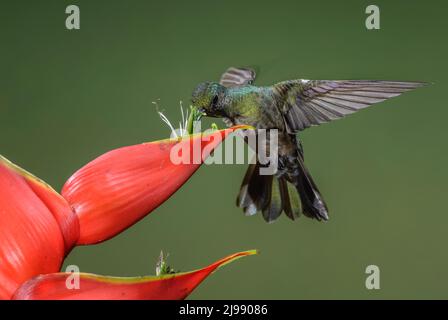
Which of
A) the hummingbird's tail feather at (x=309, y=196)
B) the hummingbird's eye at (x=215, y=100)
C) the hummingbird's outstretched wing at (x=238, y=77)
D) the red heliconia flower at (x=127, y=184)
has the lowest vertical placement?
the hummingbird's tail feather at (x=309, y=196)

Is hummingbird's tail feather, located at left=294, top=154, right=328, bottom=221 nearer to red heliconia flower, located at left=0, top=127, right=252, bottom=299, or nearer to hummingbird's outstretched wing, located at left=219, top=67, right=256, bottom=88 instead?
hummingbird's outstretched wing, located at left=219, top=67, right=256, bottom=88

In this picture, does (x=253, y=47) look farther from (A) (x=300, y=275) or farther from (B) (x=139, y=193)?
(B) (x=139, y=193)

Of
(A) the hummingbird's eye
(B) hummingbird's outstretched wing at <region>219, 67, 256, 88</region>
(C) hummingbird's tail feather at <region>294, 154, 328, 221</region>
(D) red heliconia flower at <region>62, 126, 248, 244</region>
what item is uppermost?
(B) hummingbird's outstretched wing at <region>219, 67, 256, 88</region>

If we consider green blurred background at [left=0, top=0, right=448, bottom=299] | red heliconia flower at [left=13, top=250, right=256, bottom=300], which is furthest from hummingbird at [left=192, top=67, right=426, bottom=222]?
green blurred background at [left=0, top=0, right=448, bottom=299]

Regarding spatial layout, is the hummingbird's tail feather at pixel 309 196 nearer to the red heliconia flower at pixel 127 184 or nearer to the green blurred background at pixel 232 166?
the red heliconia flower at pixel 127 184

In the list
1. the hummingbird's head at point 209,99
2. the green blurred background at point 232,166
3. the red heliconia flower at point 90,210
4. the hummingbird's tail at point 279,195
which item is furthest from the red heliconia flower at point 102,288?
the green blurred background at point 232,166

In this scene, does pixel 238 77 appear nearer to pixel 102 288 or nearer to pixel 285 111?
pixel 285 111

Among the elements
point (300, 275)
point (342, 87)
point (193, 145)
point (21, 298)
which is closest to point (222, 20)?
point (300, 275)

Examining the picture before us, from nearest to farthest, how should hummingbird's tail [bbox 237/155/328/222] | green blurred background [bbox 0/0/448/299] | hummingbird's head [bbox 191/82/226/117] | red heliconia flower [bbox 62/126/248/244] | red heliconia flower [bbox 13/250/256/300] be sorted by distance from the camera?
red heliconia flower [bbox 13/250/256/300] → red heliconia flower [bbox 62/126/248/244] → hummingbird's head [bbox 191/82/226/117] → hummingbird's tail [bbox 237/155/328/222] → green blurred background [bbox 0/0/448/299]
